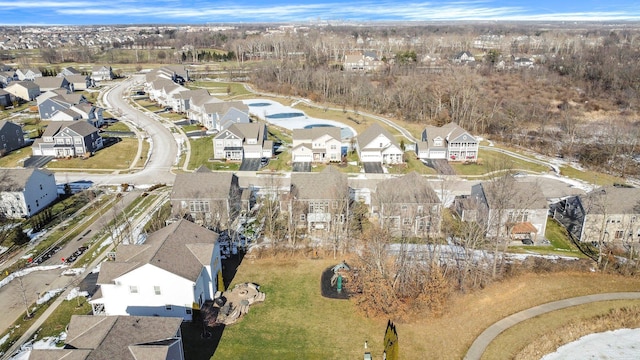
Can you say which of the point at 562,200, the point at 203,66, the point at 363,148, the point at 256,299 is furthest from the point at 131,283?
the point at 203,66

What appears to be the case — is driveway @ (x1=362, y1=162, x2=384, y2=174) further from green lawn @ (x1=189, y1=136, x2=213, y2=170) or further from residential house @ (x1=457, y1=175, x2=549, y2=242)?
green lawn @ (x1=189, y1=136, x2=213, y2=170)

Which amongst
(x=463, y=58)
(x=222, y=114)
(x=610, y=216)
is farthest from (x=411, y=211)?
(x=463, y=58)

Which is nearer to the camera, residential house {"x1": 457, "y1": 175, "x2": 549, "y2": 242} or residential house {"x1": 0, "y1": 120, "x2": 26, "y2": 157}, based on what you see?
residential house {"x1": 457, "y1": 175, "x2": 549, "y2": 242}

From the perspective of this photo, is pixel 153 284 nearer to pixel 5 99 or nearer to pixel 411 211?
pixel 411 211

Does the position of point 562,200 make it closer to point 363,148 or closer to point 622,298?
point 622,298

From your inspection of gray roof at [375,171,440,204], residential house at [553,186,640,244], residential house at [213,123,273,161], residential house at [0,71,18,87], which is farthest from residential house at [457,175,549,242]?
residential house at [0,71,18,87]

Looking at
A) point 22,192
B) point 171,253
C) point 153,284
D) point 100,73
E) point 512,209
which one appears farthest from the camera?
point 100,73
